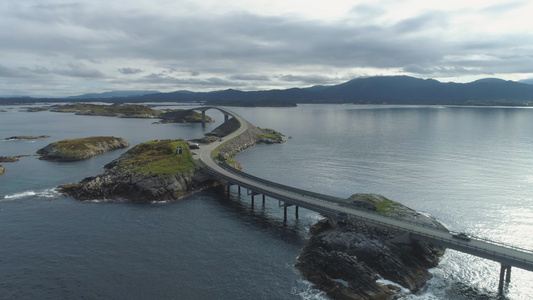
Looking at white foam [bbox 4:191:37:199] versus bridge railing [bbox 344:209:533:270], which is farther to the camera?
white foam [bbox 4:191:37:199]

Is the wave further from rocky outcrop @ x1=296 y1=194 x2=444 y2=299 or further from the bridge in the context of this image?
rocky outcrop @ x1=296 y1=194 x2=444 y2=299

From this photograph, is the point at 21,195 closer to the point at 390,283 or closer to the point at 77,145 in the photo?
the point at 77,145

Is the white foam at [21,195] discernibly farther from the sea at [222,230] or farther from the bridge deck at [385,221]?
the bridge deck at [385,221]

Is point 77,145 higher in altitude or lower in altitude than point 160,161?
lower

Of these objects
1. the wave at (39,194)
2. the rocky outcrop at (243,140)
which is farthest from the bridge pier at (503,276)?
the rocky outcrop at (243,140)

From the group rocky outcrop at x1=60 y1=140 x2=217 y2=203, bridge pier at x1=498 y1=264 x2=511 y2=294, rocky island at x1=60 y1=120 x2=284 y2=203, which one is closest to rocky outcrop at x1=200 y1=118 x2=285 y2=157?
rocky island at x1=60 y1=120 x2=284 y2=203

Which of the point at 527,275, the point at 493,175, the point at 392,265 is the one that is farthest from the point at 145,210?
the point at 493,175

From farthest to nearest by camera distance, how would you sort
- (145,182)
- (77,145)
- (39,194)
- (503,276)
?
1. (77,145)
2. (145,182)
3. (39,194)
4. (503,276)

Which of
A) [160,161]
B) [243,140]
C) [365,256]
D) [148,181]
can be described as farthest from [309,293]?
[243,140]

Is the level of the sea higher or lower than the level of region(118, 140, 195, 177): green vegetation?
lower
